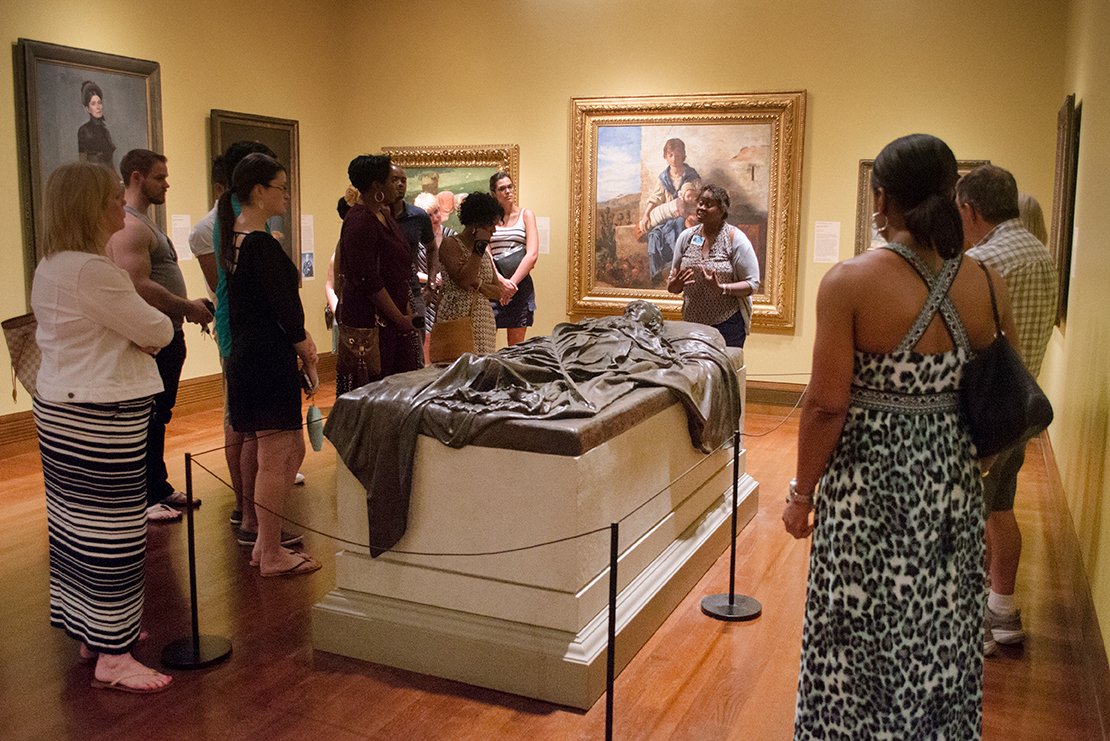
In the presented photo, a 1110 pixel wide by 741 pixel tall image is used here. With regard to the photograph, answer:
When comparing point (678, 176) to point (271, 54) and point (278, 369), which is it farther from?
point (278, 369)

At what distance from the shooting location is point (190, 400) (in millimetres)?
8906

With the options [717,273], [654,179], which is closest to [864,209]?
[654,179]

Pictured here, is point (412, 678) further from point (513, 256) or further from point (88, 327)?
point (513, 256)

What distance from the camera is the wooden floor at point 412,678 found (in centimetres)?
340

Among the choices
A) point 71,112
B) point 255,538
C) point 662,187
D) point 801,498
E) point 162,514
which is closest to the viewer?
point 801,498

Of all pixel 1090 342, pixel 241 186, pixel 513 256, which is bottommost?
pixel 1090 342

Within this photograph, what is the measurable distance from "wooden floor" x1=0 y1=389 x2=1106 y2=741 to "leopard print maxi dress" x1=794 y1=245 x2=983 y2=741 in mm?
900

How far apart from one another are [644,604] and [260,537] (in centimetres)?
212

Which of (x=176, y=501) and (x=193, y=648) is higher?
(x=176, y=501)

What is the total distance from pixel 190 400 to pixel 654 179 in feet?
16.7

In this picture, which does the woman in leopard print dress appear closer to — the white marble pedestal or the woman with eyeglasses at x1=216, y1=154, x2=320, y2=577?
the white marble pedestal

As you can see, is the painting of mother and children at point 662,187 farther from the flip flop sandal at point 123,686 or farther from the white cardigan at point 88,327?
the flip flop sandal at point 123,686

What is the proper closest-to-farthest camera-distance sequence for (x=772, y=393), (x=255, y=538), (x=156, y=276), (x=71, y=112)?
(x=255, y=538) < (x=156, y=276) < (x=71, y=112) < (x=772, y=393)

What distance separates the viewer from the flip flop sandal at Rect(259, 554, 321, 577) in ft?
16.0
